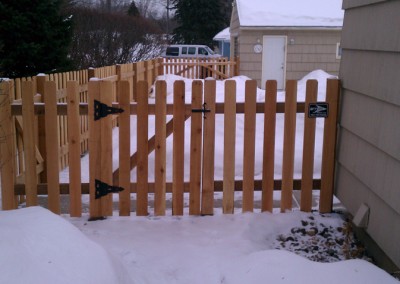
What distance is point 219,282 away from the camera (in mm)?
3766

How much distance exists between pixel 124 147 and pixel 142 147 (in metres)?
0.18

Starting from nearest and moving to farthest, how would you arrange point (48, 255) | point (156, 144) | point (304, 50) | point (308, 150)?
point (48, 255)
point (156, 144)
point (308, 150)
point (304, 50)

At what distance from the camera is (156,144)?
5.05m

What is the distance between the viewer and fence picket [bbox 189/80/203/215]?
4973 millimetres

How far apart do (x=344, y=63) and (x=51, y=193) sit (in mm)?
3289

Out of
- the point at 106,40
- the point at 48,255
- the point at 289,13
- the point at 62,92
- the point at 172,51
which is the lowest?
the point at 48,255

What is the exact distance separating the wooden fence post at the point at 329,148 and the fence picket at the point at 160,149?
1.67m

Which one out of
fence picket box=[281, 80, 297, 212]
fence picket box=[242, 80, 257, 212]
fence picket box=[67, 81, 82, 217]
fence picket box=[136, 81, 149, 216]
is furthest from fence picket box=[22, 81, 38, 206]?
fence picket box=[281, 80, 297, 212]

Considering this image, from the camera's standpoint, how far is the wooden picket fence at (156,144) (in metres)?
4.94

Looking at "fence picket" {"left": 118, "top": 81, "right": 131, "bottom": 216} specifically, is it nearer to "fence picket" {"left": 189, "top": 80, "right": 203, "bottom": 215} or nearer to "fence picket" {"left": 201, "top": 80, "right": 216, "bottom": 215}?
"fence picket" {"left": 189, "top": 80, "right": 203, "bottom": 215}

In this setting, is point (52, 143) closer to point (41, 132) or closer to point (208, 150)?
point (41, 132)

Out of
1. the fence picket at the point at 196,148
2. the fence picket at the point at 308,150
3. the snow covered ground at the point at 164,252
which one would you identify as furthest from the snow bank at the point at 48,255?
the fence picket at the point at 308,150

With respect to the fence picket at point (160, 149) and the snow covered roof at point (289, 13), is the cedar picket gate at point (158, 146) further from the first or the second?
the snow covered roof at point (289, 13)

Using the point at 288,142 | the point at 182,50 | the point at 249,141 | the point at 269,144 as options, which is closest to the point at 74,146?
the point at 249,141
